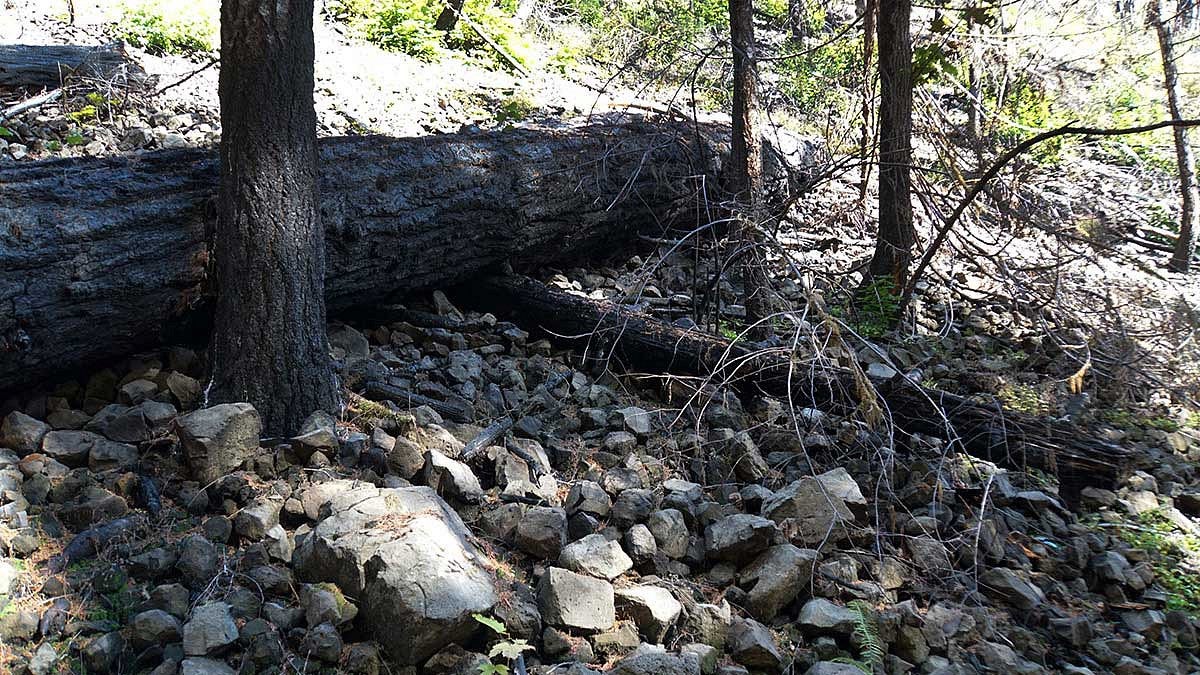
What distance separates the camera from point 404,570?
2.70 m

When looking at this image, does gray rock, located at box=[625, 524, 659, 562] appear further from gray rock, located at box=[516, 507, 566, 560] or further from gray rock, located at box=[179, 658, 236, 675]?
gray rock, located at box=[179, 658, 236, 675]

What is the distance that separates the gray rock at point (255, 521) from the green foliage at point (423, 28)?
7812mm

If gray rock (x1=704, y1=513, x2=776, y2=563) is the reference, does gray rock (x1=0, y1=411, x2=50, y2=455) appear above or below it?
above

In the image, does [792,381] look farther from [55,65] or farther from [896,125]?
[55,65]

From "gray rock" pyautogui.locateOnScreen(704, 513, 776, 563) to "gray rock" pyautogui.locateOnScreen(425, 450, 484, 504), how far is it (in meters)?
0.94

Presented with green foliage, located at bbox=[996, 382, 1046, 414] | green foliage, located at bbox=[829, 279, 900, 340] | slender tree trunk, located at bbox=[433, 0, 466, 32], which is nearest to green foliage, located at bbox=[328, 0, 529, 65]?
slender tree trunk, located at bbox=[433, 0, 466, 32]

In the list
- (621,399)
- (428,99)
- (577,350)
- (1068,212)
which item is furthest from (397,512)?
(428,99)

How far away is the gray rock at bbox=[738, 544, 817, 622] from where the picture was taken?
3.14 metres

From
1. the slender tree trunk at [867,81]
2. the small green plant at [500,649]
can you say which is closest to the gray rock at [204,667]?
the small green plant at [500,649]

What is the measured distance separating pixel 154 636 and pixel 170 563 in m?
0.38

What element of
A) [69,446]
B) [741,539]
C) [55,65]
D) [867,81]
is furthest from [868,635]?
[55,65]

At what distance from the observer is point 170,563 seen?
2902 mm

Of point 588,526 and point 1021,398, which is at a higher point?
point 1021,398

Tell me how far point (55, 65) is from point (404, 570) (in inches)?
237
